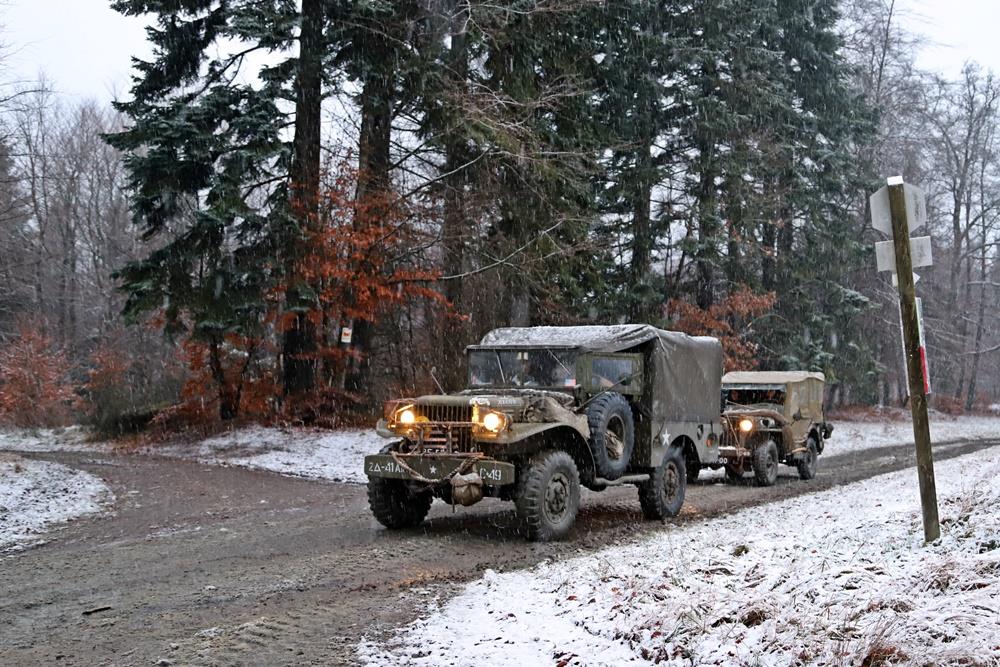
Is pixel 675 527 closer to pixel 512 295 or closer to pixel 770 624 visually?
pixel 770 624

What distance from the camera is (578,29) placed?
85.2ft

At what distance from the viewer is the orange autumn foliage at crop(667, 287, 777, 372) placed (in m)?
28.1

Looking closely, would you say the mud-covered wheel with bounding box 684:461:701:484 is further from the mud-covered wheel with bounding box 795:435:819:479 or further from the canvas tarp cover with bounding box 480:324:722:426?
the mud-covered wheel with bounding box 795:435:819:479

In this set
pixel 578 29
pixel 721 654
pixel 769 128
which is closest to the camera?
pixel 721 654

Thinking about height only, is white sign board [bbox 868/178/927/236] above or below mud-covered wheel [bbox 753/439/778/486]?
above

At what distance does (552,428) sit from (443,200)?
13.1 m

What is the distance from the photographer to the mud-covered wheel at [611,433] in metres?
9.95

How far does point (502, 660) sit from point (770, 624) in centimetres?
159

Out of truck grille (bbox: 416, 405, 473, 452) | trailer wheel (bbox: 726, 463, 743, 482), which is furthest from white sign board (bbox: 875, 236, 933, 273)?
trailer wheel (bbox: 726, 463, 743, 482)

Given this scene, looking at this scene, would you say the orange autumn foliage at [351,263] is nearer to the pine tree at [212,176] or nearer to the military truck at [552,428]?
the pine tree at [212,176]

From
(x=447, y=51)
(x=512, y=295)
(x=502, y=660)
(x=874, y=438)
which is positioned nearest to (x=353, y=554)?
(x=502, y=660)

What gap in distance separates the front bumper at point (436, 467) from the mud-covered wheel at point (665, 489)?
9.81ft

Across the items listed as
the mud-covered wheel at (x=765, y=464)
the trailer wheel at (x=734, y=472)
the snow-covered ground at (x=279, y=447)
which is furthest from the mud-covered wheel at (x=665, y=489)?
the snow-covered ground at (x=279, y=447)

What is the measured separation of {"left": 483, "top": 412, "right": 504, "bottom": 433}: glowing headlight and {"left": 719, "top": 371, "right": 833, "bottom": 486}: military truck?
7160 millimetres
